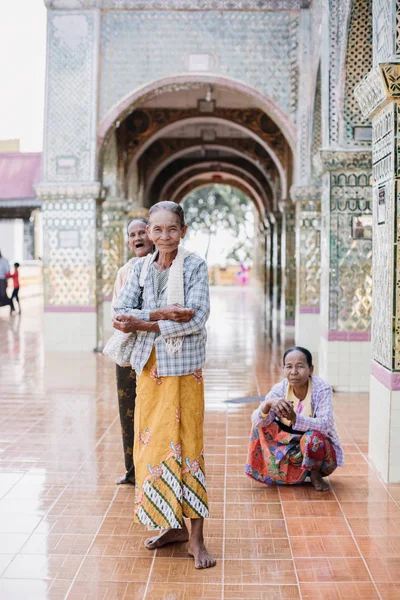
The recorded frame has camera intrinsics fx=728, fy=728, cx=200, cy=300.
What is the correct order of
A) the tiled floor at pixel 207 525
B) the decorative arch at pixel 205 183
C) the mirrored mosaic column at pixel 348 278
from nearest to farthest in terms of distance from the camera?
the tiled floor at pixel 207 525, the mirrored mosaic column at pixel 348 278, the decorative arch at pixel 205 183

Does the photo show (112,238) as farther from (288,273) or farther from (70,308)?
(288,273)

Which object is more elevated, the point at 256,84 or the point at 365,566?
the point at 256,84

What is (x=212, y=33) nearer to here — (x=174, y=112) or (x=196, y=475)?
(x=174, y=112)

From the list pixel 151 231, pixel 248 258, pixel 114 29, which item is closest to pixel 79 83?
pixel 114 29

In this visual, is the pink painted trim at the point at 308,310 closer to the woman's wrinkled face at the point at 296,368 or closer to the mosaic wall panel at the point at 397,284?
the mosaic wall panel at the point at 397,284

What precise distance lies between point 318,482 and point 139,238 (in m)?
1.81

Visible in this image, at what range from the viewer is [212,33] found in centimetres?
1018

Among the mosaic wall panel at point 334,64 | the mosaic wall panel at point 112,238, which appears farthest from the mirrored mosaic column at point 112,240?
the mosaic wall panel at point 334,64

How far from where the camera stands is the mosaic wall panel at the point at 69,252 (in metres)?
10.6

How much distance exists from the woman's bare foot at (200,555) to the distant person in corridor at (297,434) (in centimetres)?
102

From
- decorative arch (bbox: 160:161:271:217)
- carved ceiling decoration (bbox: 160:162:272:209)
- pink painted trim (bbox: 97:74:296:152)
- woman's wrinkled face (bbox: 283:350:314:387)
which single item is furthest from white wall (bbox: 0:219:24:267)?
woman's wrinkled face (bbox: 283:350:314:387)

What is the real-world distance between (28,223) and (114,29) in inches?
511

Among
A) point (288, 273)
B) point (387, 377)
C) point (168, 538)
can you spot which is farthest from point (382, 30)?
point (288, 273)

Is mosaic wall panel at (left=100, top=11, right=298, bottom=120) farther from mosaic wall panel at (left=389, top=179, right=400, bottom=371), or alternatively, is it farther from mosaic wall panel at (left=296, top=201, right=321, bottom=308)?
mosaic wall panel at (left=389, top=179, right=400, bottom=371)
